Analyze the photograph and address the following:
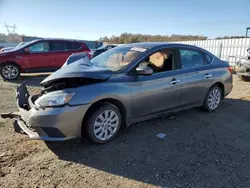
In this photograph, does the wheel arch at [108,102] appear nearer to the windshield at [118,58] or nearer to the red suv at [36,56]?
the windshield at [118,58]

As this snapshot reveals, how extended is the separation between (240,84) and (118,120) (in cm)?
694

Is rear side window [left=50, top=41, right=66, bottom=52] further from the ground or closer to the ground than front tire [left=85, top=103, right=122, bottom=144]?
further from the ground

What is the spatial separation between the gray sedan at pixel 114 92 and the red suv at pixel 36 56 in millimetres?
6047

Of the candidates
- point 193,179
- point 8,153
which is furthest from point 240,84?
point 8,153

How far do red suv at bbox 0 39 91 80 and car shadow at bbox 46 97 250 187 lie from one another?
22.9ft

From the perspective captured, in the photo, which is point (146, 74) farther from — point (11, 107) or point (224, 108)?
point (11, 107)

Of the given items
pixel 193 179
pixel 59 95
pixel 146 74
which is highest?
pixel 146 74

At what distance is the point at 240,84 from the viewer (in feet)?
29.0

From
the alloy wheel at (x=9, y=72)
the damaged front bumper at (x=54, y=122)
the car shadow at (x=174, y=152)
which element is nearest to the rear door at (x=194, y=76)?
the car shadow at (x=174, y=152)

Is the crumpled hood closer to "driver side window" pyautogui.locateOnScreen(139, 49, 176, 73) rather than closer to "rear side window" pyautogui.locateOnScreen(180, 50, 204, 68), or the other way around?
"driver side window" pyautogui.locateOnScreen(139, 49, 176, 73)

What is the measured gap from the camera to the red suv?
9.38 m

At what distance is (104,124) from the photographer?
359 centimetres

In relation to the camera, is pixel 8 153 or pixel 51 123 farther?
pixel 8 153

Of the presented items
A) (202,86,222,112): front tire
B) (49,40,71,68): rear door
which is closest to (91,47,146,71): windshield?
(202,86,222,112): front tire
